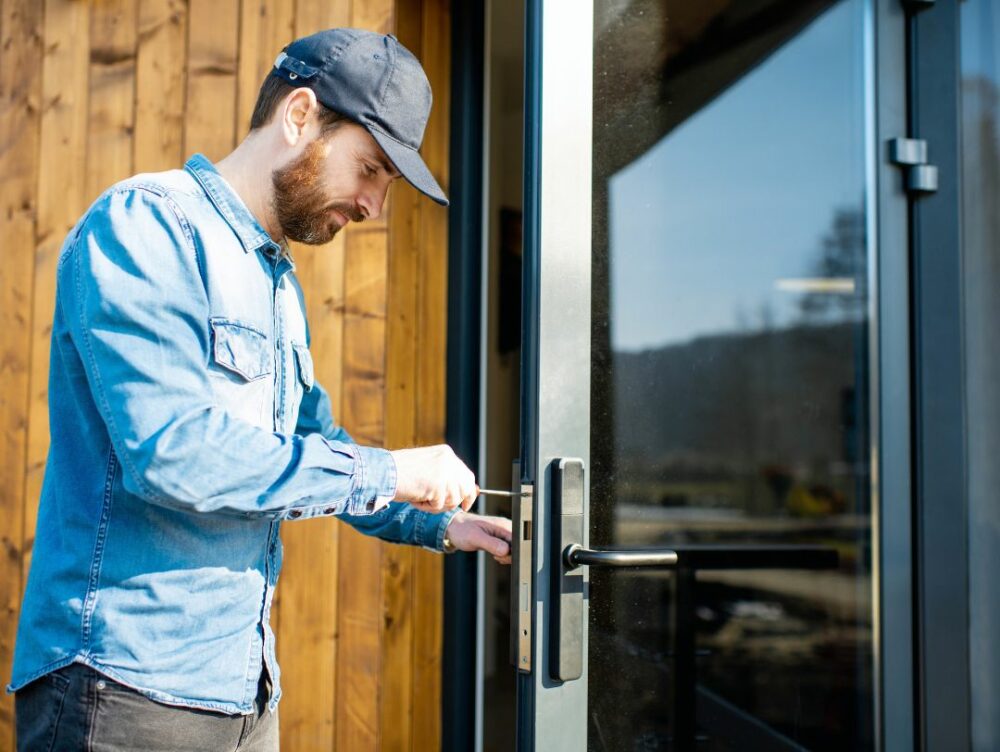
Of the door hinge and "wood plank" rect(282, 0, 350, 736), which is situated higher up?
the door hinge

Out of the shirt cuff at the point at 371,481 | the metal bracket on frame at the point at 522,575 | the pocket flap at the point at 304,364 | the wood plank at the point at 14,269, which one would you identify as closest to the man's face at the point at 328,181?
the pocket flap at the point at 304,364

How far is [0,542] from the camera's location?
194cm

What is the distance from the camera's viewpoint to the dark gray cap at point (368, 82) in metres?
1.20

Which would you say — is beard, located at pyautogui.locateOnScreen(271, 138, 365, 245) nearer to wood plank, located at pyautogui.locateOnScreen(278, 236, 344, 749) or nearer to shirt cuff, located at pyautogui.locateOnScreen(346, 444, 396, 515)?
shirt cuff, located at pyautogui.locateOnScreen(346, 444, 396, 515)

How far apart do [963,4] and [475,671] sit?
6.09ft

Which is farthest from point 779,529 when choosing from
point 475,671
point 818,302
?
point 475,671

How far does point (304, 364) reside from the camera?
4.36 feet

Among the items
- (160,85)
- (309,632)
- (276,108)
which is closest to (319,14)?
(160,85)

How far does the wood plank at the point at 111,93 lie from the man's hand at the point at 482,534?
1200mm

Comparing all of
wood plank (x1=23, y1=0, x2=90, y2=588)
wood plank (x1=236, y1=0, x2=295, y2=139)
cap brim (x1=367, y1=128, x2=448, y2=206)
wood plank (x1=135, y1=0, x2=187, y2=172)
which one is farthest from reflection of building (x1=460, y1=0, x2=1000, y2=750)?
wood plank (x1=23, y1=0, x2=90, y2=588)

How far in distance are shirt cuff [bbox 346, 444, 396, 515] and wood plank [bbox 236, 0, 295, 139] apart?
3.82 ft

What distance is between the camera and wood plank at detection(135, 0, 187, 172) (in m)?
1.98

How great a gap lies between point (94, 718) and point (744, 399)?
3.99ft

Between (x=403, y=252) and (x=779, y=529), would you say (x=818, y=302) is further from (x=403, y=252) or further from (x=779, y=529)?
(x=403, y=252)
